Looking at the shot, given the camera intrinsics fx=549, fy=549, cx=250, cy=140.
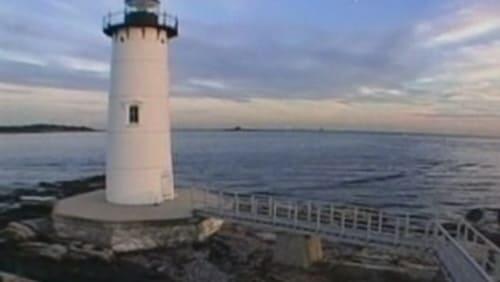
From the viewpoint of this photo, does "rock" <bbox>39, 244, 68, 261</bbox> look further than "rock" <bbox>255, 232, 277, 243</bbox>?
No

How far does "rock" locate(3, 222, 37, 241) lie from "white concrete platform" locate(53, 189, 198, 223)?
1070mm

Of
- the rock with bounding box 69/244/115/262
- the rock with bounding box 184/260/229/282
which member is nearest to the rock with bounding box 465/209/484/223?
the rock with bounding box 184/260/229/282

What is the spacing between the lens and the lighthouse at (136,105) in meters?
20.0

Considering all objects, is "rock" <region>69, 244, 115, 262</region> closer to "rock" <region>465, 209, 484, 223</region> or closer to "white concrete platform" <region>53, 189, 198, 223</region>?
"white concrete platform" <region>53, 189, 198, 223</region>

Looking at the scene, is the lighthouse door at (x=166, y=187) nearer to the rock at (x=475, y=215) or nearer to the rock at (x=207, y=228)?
the rock at (x=207, y=228)

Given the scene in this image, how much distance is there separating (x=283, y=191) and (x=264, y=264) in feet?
82.2

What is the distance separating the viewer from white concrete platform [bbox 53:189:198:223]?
17.6m

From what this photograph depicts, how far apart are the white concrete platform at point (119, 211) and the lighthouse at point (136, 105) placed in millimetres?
776

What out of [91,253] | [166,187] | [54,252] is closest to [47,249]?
[54,252]

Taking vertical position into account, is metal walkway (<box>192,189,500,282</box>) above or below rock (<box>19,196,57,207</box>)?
above

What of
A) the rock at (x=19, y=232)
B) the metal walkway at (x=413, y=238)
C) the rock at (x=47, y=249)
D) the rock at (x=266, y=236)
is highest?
the metal walkway at (x=413, y=238)

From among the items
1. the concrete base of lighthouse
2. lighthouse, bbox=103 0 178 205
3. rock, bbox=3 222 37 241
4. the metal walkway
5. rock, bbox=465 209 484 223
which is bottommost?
rock, bbox=465 209 484 223

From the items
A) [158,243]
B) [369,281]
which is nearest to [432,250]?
[369,281]

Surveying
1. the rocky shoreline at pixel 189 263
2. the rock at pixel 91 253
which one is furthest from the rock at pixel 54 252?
the rock at pixel 91 253
